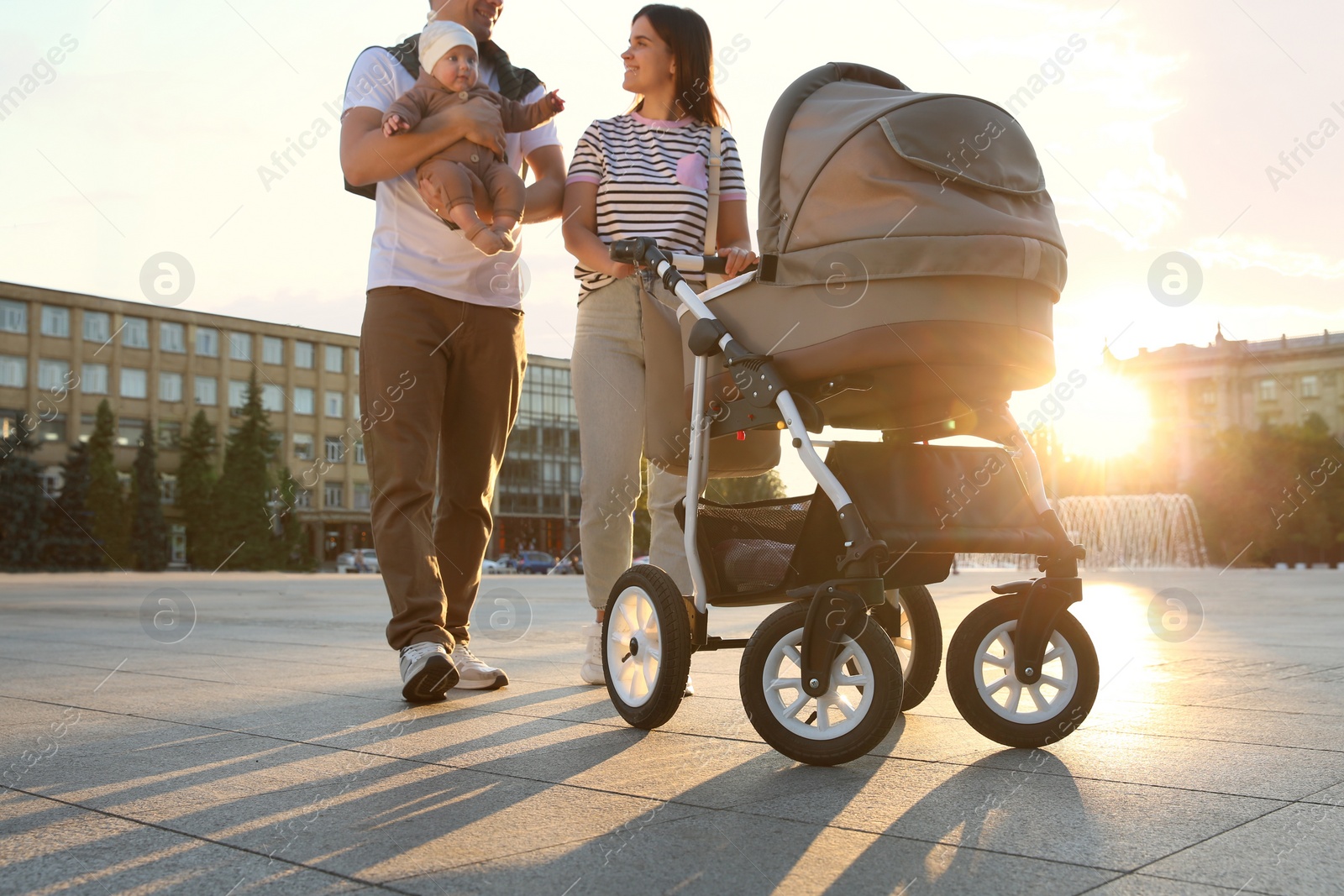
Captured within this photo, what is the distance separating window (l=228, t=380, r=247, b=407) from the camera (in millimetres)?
76125

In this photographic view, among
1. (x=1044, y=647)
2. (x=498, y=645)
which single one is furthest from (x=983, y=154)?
(x=498, y=645)

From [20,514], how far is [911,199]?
6261 cm

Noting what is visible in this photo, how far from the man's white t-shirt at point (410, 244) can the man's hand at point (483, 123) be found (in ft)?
1.20

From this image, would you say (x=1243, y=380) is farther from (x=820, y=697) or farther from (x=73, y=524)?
(x=820, y=697)

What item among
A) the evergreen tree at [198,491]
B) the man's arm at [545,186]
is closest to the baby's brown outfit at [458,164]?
the man's arm at [545,186]

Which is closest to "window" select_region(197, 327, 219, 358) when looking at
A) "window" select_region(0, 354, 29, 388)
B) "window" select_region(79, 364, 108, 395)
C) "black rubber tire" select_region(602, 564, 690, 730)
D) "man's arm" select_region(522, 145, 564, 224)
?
"window" select_region(79, 364, 108, 395)

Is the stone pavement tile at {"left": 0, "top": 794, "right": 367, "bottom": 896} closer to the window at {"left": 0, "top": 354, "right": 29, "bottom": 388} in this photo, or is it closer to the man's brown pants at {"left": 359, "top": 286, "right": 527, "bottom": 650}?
the man's brown pants at {"left": 359, "top": 286, "right": 527, "bottom": 650}

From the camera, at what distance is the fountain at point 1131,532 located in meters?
45.4

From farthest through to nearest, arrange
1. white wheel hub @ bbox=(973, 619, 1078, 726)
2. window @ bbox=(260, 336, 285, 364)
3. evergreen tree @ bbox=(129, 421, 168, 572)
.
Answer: window @ bbox=(260, 336, 285, 364) → evergreen tree @ bbox=(129, 421, 168, 572) → white wheel hub @ bbox=(973, 619, 1078, 726)

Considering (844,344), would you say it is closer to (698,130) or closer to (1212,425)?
(698,130)

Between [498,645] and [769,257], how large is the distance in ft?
13.4

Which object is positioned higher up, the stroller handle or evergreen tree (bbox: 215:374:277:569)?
evergreen tree (bbox: 215:374:277:569)

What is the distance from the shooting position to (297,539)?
6875 cm

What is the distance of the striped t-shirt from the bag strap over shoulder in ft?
0.07
